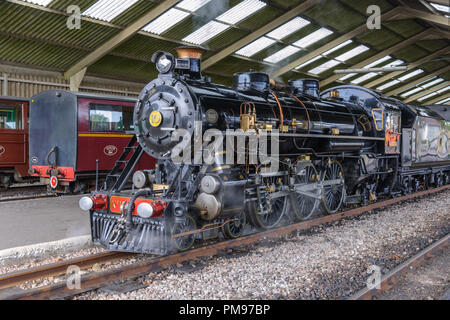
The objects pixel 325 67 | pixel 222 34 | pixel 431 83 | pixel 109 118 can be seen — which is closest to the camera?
pixel 109 118

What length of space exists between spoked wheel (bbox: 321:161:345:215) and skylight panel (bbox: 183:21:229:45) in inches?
374

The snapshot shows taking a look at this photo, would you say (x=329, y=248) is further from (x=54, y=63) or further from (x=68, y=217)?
(x=54, y=63)

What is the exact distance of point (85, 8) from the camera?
42.8ft

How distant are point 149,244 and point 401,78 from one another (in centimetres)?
3096

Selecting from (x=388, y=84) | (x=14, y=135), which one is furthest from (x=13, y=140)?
(x=388, y=84)

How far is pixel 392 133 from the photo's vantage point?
11.1 metres

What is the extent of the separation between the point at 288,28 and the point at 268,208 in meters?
13.5

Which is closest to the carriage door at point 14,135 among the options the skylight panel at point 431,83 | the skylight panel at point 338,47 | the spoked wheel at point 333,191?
the spoked wheel at point 333,191

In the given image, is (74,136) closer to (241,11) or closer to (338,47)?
(241,11)

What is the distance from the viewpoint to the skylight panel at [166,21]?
1496cm

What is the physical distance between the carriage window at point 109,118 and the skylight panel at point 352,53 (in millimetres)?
15423

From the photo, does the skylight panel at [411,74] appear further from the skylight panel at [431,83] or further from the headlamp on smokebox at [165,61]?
the headlamp on smokebox at [165,61]

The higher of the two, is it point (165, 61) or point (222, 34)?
point (222, 34)
